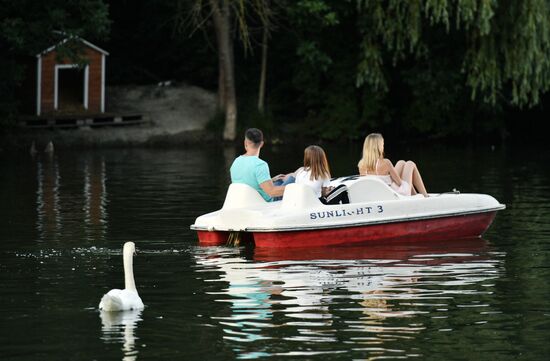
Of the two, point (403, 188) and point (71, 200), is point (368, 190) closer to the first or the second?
point (403, 188)

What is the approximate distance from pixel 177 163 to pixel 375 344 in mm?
22901

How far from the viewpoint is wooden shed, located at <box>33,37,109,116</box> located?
40875 millimetres

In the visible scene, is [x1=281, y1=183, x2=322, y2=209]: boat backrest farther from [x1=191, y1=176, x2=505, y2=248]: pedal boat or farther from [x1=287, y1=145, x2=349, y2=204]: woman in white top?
[x1=287, y1=145, x2=349, y2=204]: woman in white top

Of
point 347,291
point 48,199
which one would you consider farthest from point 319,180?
point 48,199

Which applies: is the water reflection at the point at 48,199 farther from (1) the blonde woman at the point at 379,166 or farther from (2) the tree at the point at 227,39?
(2) the tree at the point at 227,39

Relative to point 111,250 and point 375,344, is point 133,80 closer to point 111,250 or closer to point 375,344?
point 111,250

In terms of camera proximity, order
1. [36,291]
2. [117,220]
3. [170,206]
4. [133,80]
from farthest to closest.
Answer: [133,80], [170,206], [117,220], [36,291]

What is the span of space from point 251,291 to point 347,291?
915 mm

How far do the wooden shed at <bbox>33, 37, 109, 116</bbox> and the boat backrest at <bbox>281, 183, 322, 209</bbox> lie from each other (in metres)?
23.0

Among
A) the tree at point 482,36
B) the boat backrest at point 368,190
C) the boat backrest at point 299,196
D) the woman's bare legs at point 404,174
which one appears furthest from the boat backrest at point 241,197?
the tree at point 482,36

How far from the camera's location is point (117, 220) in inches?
790

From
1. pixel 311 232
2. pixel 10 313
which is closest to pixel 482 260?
pixel 311 232

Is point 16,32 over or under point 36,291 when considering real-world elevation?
over

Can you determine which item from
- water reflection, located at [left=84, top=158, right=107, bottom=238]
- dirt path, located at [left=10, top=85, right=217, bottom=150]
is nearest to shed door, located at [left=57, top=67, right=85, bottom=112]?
dirt path, located at [left=10, top=85, right=217, bottom=150]
